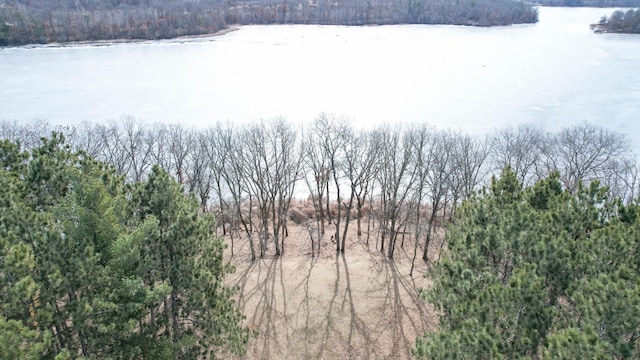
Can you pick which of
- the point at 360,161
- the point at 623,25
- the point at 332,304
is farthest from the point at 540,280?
the point at 623,25

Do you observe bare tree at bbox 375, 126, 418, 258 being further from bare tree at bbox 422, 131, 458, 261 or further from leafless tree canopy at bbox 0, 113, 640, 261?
bare tree at bbox 422, 131, 458, 261

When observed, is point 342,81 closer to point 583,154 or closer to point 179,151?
point 179,151

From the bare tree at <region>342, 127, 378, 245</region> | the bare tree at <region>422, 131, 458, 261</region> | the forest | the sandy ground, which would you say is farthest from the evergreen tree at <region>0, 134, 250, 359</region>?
the bare tree at <region>422, 131, 458, 261</region>

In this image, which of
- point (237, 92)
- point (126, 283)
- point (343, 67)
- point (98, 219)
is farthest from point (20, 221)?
point (343, 67)

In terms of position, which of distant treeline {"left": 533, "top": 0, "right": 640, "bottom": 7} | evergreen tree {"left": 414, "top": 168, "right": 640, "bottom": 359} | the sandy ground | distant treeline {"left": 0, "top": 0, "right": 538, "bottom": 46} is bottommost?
the sandy ground

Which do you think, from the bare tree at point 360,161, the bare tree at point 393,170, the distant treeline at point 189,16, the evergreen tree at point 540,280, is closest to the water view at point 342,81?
the distant treeline at point 189,16

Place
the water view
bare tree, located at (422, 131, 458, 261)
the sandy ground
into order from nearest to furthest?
1. the sandy ground
2. bare tree, located at (422, 131, 458, 261)
3. the water view

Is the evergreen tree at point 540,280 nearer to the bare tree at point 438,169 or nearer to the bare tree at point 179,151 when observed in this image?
the bare tree at point 438,169

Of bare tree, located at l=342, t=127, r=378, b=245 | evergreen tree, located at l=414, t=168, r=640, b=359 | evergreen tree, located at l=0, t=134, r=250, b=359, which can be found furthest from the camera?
bare tree, located at l=342, t=127, r=378, b=245
